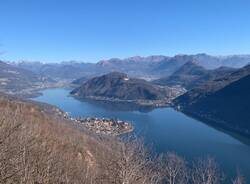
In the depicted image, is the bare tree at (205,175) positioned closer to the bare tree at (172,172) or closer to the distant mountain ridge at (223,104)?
the bare tree at (172,172)

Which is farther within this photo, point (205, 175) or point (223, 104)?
point (223, 104)

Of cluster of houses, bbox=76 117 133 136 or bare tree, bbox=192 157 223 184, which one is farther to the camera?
cluster of houses, bbox=76 117 133 136

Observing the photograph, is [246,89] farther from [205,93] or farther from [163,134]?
[163,134]

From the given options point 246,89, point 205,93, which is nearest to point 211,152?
point 246,89

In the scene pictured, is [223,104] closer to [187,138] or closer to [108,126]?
[187,138]

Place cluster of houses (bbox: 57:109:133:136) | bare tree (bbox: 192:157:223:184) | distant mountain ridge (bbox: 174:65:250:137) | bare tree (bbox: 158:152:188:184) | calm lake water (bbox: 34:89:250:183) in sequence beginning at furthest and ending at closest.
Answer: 1. distant mountain ridge (bbox: 174:65:250:137)
2. cluster of houses (bbox: 57:109:133:136)
3. calm lake water (bbox: 34:89:250:183)
4. bare tree (bbox: 158:152:188:184)
5. bare tree (bbox: 192:157:223:184)

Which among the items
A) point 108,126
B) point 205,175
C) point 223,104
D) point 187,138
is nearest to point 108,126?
point 108,126

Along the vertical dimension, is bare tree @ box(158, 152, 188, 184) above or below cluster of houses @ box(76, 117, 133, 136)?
above

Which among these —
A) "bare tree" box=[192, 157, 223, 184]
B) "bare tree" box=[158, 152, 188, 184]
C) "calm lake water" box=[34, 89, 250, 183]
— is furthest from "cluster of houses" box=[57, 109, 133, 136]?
"bare tree" box=[158, 152, 188, 184]

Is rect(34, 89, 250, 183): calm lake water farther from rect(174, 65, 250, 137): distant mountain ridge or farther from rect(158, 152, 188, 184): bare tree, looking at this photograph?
rect(158, 152, 188, 184): bare tree
